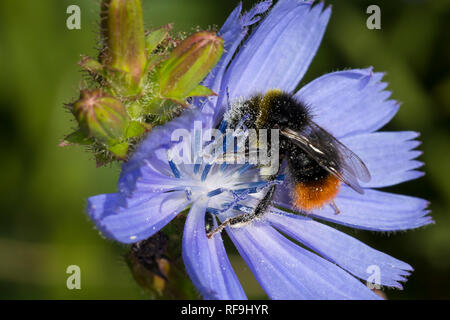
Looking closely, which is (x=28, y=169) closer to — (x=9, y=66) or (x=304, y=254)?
(x=9, y=66)

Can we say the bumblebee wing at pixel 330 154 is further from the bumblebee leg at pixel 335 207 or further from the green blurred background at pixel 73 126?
the green blurred background at pixel 73 126

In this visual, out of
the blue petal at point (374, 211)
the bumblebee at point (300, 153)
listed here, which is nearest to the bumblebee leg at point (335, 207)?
the blue petal at point (374, 211)

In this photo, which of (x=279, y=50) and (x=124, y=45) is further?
(x=279, y=50)

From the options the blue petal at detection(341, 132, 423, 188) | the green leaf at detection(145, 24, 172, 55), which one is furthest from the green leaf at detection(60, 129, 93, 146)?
the blue petal at detection(341, 132, 423, 188)

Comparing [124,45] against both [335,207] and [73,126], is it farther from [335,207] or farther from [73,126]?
[73,126]

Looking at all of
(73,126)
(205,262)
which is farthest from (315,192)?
(73,126)

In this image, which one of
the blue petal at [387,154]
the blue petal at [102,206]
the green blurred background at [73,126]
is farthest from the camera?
the green blurred background at [73,126]

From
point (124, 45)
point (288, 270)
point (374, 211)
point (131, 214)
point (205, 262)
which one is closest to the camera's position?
point (124, 45)
